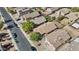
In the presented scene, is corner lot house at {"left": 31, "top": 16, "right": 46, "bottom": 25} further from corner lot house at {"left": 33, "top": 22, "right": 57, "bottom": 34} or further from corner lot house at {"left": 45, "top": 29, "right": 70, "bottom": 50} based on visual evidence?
corner lot house at {"left": 45, "top": 29, "right": 70, "bottom": 50}

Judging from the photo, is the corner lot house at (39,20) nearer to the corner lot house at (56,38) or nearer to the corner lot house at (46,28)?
the corner lot house at (46,28)

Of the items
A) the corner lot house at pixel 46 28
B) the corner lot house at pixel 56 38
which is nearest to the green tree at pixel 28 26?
the corner lot house at pixel 46 28

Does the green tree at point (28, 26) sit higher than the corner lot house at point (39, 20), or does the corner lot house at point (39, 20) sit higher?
the corner lot house at point (39, 20)

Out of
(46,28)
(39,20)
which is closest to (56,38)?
(46,28)

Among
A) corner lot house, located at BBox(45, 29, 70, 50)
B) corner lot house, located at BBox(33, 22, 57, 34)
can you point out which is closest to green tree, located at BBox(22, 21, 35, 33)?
corner lot house, located at BBox(33, 22, 57, 34)

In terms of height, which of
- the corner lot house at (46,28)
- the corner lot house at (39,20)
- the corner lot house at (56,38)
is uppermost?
the corner lot house at (39,20)
